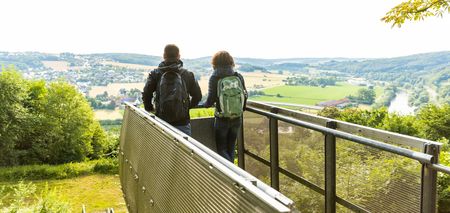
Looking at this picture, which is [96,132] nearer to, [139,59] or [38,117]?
[38,117]

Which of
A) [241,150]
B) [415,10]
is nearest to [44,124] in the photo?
[415,10]

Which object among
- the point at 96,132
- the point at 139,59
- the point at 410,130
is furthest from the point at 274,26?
the point at 410,130

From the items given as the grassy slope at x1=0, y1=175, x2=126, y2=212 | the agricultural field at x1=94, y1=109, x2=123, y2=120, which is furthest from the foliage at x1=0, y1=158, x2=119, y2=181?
the agricultural field at x1=94, y1=109, x2=123, y2=120

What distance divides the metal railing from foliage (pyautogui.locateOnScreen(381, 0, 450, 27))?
5.79 meters

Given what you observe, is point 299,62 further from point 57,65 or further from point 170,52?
point 170,52

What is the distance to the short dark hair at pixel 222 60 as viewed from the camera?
5.12 m

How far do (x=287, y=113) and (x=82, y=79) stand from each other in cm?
8351

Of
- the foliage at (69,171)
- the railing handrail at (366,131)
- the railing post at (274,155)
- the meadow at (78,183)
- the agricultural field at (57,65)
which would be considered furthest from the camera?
the agricultural field at (57,65)

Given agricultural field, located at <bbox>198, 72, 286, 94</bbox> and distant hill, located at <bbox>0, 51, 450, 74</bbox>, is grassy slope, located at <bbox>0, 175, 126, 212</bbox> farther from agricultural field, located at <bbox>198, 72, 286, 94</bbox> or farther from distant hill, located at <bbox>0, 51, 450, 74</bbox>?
distant hill, located at <bbox>0, 51, 450, 74</bbox>

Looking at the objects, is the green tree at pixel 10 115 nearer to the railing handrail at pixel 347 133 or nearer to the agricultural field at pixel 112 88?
the railing handrail at pixel 347 133

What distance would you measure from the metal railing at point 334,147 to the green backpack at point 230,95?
0.35 meters

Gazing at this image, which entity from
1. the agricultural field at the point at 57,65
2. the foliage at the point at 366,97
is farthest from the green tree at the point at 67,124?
the agricultural field at the point at 57,65

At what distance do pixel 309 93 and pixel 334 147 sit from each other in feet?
267

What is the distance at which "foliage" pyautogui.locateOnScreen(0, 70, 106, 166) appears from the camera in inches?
1294
